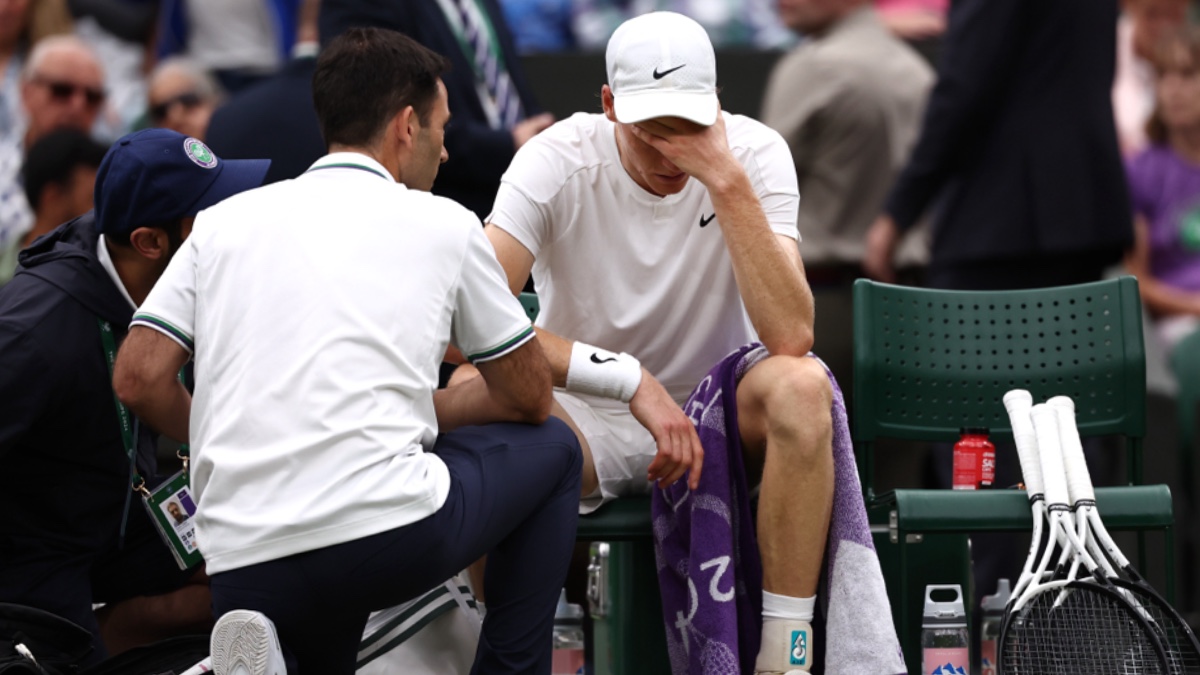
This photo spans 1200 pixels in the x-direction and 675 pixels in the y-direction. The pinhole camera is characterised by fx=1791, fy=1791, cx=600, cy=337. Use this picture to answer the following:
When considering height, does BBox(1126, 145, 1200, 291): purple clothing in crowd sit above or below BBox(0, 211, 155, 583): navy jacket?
above

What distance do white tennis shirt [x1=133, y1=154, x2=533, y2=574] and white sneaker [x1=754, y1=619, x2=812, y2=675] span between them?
768 millimetres

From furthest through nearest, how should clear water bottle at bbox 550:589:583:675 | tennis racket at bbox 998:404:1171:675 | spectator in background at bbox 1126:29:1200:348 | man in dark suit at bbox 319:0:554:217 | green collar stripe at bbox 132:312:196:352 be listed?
spectator in background at bbox 1126:29:1200:348 < man in dark suit at bbox 319:0:554:217 < clear water bottle at bbox 550:589:583:675 < tennis racket at bbox 998:404:1171:675 < green collar stripe at bbox 132:312:196:352

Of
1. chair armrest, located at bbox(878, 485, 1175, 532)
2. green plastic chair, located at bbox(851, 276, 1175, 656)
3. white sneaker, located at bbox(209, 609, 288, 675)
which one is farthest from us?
green plastic chair, located at bbox(851, 276, 1175, 656)

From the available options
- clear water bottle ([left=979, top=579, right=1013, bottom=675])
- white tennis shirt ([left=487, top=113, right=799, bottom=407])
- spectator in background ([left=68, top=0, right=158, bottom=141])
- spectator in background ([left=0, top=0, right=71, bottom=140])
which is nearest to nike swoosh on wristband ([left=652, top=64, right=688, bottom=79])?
white tennis shirt ([left=487, top=113, right=799, bottom=407])

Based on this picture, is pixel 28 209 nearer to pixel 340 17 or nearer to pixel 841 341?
pixel 340 17

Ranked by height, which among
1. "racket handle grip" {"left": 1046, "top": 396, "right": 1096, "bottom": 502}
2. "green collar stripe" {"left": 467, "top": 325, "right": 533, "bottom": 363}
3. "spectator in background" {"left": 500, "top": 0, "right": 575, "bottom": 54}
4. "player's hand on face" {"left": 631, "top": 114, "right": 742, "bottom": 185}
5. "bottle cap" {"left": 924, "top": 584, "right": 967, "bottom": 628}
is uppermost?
"spectator in background" {"left": 500, "top": 0, "right": 575, "bottom": 54}

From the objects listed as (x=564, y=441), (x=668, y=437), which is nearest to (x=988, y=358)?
(x=668, y=437)

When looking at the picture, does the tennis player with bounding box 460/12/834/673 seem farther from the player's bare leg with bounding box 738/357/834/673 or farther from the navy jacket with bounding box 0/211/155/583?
the navy jacket with bounding box 0/211/155/583

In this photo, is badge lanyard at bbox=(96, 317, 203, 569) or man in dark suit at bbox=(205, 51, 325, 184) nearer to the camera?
badge lanyard at bbox=(96, 317, 203, 569)

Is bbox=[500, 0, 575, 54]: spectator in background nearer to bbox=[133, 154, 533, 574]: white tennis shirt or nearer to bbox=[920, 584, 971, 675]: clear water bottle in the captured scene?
bbox=[920, 584, 971, 675]: clear water bottle

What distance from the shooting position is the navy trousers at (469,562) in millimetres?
2934

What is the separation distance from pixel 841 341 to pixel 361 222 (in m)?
2.37

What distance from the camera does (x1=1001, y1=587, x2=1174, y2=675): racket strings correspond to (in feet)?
10.8

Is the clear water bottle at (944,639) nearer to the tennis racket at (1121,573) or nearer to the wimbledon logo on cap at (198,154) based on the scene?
the tennis racket at (1121,573)
